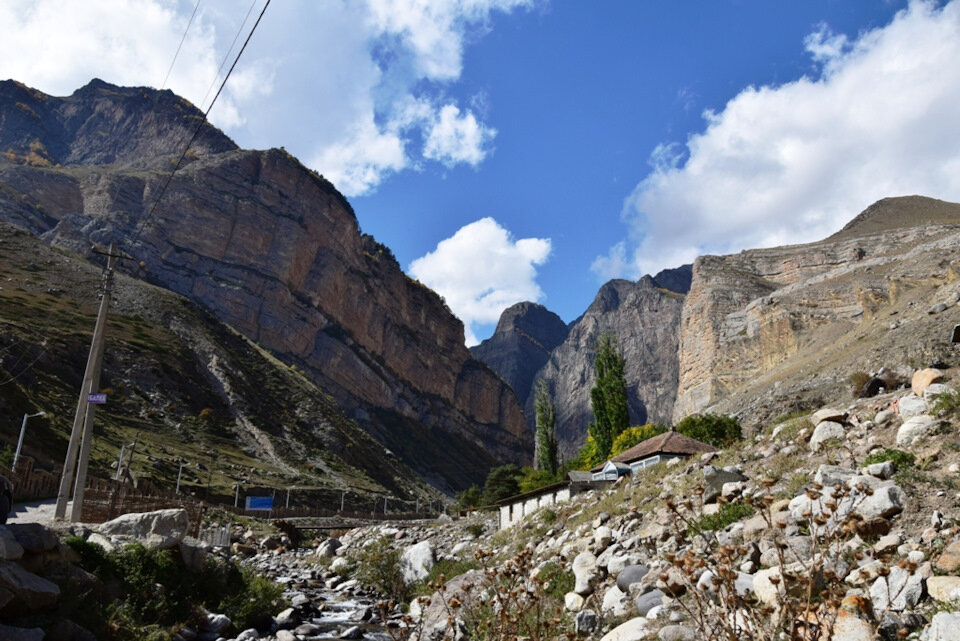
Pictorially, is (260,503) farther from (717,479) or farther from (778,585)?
(778,585)

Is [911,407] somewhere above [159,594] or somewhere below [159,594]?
above

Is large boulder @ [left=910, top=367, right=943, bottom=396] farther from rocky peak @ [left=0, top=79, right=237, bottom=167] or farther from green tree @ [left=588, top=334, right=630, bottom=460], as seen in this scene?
rocky peak @ [left=0, top=79, right=237, bottom=167]

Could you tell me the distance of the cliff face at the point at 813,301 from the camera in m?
51.1

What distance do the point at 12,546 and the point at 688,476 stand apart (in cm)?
1357

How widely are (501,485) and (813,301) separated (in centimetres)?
4113

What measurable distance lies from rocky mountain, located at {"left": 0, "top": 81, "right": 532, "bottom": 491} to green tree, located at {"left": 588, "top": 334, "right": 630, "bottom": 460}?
211 feet

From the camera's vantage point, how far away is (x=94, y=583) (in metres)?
10.8

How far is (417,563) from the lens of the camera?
69.5 feet

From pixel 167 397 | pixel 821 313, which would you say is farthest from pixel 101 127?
pixel 821 313

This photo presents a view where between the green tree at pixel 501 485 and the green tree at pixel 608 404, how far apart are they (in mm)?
9495

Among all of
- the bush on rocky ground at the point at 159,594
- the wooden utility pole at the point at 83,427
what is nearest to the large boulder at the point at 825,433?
the bush on rocky ground at the point at 159,594

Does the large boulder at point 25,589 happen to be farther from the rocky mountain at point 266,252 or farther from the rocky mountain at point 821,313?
the rocky mountain at point 266,252

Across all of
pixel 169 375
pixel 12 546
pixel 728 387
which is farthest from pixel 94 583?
pixel 728 387

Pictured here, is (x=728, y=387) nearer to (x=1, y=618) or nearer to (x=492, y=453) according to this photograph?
(x=1, y=618)
